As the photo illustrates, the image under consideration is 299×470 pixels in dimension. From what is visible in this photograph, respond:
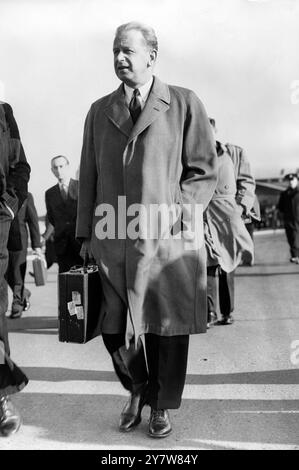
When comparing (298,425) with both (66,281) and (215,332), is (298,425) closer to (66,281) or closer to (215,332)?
(66,281)

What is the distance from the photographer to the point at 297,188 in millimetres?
16125

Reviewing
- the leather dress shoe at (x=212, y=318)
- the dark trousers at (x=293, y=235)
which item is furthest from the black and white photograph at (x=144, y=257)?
the dark trousers at (x=293, y=235)

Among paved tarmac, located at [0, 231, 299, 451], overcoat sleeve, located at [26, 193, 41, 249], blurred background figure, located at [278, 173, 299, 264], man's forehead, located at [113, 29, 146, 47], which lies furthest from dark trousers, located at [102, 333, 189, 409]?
blurred background figure, located at [278, 173, 299, 264]

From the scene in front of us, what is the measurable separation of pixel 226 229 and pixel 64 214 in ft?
5.24

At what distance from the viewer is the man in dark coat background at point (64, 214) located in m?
7.82

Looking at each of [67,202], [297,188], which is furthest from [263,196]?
[67,202]

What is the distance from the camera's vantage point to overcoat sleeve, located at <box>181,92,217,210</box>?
4320 mm

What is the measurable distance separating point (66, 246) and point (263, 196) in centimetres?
6509

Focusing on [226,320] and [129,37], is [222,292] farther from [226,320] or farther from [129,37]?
[129,37]

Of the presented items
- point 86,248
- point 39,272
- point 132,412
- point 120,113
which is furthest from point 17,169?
point 39,272

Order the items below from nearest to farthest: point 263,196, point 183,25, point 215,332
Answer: point 183,25 → point 215,332 → point 263,196

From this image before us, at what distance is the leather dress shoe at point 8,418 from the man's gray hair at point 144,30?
2.01 m

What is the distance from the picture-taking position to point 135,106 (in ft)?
14.3

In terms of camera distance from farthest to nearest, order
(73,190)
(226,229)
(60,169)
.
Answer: (60,169)
(73,190)
(226,229)
